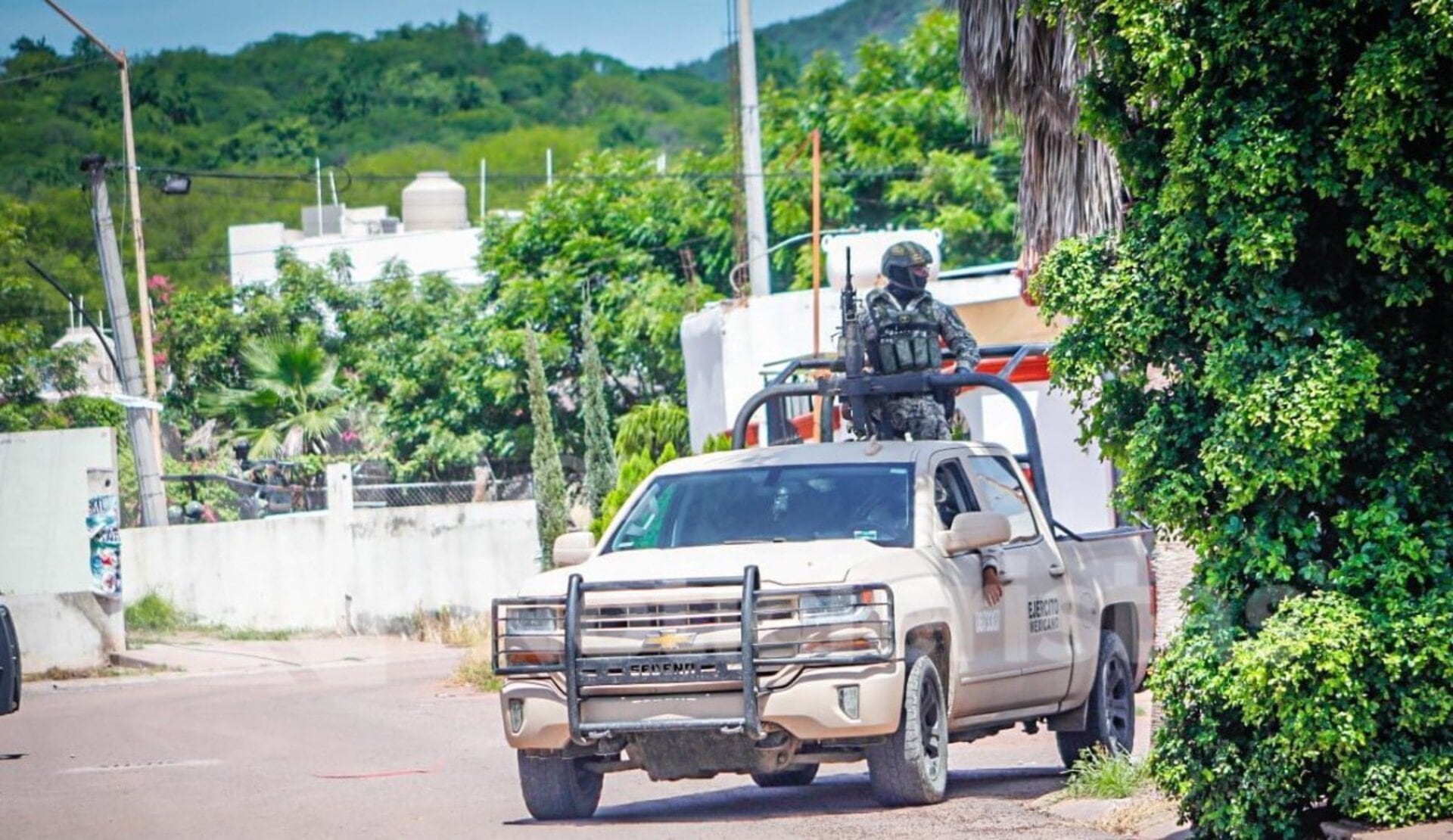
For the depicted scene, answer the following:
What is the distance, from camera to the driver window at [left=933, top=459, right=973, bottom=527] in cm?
1102

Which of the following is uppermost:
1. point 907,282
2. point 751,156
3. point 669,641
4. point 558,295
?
point 751,156

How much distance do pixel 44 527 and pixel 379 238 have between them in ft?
133

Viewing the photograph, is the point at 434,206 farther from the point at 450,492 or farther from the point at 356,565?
the point at 356,565

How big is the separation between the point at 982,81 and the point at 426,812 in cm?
569

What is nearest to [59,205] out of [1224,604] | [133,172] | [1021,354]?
[133,172]

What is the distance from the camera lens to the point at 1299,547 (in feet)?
25.5

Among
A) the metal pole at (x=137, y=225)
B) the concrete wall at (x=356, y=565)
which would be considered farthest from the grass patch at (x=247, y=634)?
the metal pole at (x=137, y=225)

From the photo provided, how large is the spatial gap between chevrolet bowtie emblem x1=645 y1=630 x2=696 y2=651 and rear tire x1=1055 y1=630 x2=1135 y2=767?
289cm

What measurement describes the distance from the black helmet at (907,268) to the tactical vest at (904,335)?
0.14m

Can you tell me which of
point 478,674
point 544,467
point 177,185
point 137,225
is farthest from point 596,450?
point 478,674

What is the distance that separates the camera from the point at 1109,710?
1196 cm

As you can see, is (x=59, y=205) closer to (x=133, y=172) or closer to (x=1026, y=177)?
(x=133, y=172)

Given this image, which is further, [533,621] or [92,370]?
[92,370]

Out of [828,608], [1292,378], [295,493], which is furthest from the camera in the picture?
[295,493]
